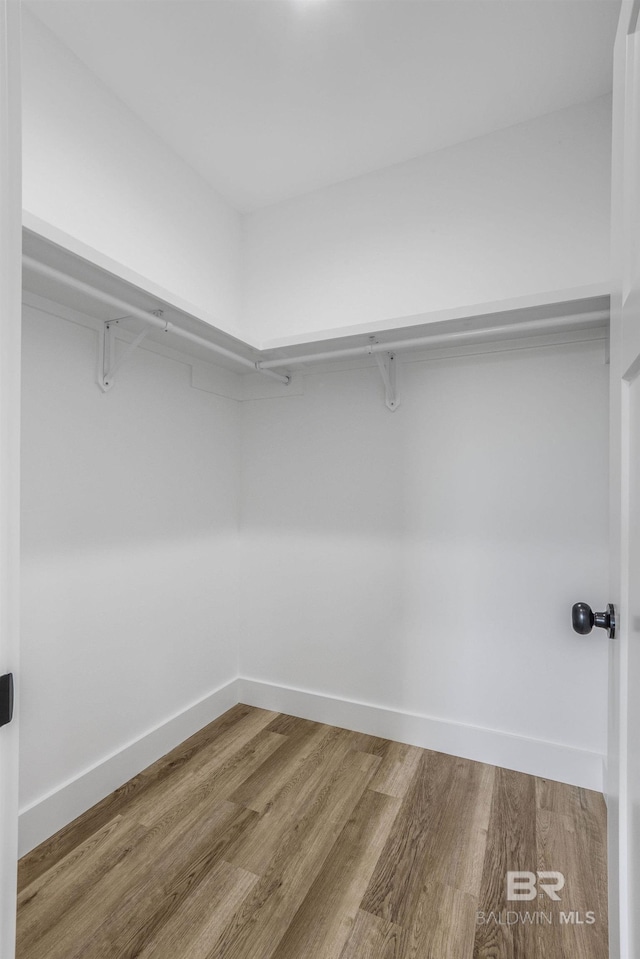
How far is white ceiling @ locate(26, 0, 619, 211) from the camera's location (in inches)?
58.0

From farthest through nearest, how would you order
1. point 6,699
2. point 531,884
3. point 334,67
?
point 334,67 → point 531,884 → point 6,699

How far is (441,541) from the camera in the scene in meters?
2.04

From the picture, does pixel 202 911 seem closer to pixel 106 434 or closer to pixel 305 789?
pixel 305 789

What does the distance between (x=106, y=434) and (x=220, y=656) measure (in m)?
1.28

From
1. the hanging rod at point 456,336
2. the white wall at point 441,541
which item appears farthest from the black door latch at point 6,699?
the white wall at point 441,541

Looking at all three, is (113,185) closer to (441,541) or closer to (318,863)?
(441,541)

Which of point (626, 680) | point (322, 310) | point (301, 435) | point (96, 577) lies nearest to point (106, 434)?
point (96, 577)

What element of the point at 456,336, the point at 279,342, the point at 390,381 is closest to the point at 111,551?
the point at 279,342

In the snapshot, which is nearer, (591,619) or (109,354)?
(591,619)

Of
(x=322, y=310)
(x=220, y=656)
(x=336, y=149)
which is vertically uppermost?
(x=336, y=149)

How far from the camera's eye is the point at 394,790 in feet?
5.86

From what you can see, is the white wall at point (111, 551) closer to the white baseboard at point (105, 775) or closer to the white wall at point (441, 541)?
the white baseboard at point (105, 775)

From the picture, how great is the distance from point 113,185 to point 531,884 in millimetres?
2731

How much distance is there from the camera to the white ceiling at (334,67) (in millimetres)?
1473
